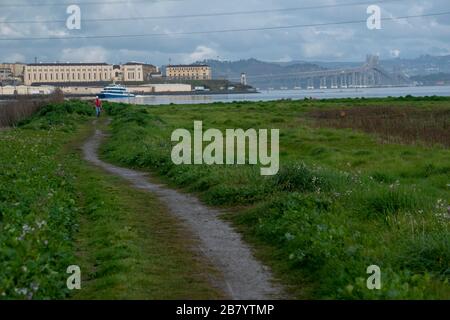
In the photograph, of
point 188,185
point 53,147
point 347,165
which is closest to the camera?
point 188,185

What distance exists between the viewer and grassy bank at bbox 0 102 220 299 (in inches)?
351

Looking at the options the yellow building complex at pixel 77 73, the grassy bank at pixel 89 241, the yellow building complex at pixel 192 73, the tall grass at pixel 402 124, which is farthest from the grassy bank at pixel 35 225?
the yellow building complex at pixel 192 73

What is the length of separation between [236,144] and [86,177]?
32.4 ft

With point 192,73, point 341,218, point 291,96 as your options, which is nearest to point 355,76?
point 291,96

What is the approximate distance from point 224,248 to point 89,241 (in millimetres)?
2174

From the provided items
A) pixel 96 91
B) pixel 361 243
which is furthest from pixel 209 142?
pixel 96 91

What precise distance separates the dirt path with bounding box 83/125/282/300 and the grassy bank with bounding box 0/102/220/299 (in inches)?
10.3

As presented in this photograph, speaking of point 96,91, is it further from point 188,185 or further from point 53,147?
point 188,185

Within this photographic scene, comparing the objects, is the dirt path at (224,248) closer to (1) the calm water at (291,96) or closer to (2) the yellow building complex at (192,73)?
(1) the calm water at (291,96)

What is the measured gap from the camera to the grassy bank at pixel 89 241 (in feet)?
29.3

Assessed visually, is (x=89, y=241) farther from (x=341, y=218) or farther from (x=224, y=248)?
(x=341, y=218)

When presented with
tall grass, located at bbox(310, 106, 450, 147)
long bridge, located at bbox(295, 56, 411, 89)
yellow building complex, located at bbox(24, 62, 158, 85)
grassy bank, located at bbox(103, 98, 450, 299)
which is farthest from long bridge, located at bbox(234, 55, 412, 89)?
grassy bank, located at bbox(103, 98, 450, 299)
